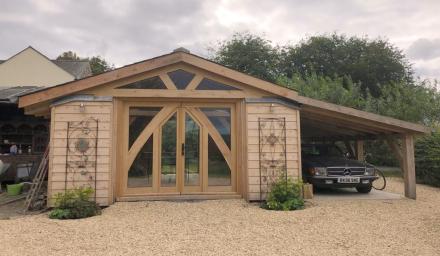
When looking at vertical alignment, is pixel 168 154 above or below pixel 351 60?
below

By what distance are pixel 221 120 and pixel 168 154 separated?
1538 millimetres

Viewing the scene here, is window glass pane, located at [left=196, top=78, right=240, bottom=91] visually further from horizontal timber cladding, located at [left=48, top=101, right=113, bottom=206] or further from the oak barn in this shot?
horizontal timber cladding, located at [left=48, top=101, right=113, bottom=206]

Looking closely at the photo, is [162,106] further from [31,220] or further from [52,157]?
[31,220]

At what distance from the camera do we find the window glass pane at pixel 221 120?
791cm

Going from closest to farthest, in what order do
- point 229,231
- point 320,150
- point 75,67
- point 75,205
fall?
point 229,231 → point 75,205 → point 320,150 → point 75,67

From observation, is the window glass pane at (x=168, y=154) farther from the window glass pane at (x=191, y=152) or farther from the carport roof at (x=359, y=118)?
the carport roof at (x=359, y=118)

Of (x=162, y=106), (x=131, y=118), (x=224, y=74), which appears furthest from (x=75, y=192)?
(x=224, y=74)

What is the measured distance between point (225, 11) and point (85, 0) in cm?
548

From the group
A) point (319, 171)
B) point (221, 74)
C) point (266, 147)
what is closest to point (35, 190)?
point (221, 74)

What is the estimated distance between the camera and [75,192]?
6.70 metres

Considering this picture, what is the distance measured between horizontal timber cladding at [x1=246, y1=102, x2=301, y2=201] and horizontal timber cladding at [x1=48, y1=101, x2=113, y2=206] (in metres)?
3.21

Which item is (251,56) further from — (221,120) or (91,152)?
(91,152)

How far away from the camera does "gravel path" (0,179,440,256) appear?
13.8 ft

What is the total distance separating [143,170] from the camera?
24.8ft
